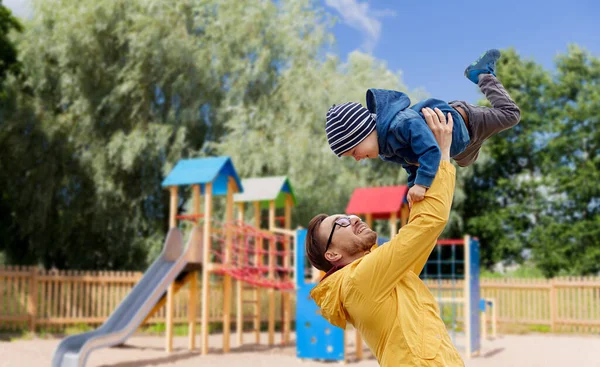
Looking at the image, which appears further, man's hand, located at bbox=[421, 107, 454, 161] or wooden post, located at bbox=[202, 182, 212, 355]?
wooden post, located at bbox=[202, 182, 212, 355]

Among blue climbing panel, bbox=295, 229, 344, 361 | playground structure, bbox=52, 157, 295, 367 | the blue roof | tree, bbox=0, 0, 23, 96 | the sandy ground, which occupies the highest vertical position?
tree, bbox=0, 0, 23, 96

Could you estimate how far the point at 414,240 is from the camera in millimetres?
1924

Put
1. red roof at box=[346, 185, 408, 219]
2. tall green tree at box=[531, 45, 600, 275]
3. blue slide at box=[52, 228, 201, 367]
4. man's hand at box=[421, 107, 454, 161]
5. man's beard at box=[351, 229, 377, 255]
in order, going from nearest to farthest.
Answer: man's hand at box=[421, 107, 454, 161]
man's beard at box=[351, 229, 377, 255]
blue slide at box=[52, 228, 201, 367]
red roof at box=[346, 185, 408, 219]
tall green tree at box=[531, 45, 600, 275]

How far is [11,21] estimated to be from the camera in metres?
15.8

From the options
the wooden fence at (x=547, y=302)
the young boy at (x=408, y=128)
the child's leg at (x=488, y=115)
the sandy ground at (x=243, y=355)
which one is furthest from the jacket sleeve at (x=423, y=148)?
the wooden fence at (x=547, y=302)

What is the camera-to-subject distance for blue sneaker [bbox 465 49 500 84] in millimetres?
2449

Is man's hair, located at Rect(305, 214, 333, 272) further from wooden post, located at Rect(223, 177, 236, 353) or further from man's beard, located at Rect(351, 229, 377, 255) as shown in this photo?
wooden post, located at Rect(223, 177, 236, 353)

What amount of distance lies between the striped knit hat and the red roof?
9524mm

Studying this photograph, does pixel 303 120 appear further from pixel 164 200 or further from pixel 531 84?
pixel 531 84

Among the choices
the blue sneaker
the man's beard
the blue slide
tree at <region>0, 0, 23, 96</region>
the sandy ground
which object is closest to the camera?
the man's beard

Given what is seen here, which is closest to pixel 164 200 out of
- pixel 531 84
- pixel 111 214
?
pixel 111 214

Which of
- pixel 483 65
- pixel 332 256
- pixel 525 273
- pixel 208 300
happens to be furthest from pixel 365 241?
pixel 525 273

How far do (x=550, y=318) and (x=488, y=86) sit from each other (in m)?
16.6

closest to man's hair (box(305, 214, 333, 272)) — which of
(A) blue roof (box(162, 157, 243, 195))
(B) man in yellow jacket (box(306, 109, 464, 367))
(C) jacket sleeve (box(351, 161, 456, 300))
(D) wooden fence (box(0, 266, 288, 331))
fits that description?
(B) man in yellow jacket (box(306, 109, 464, 367))
